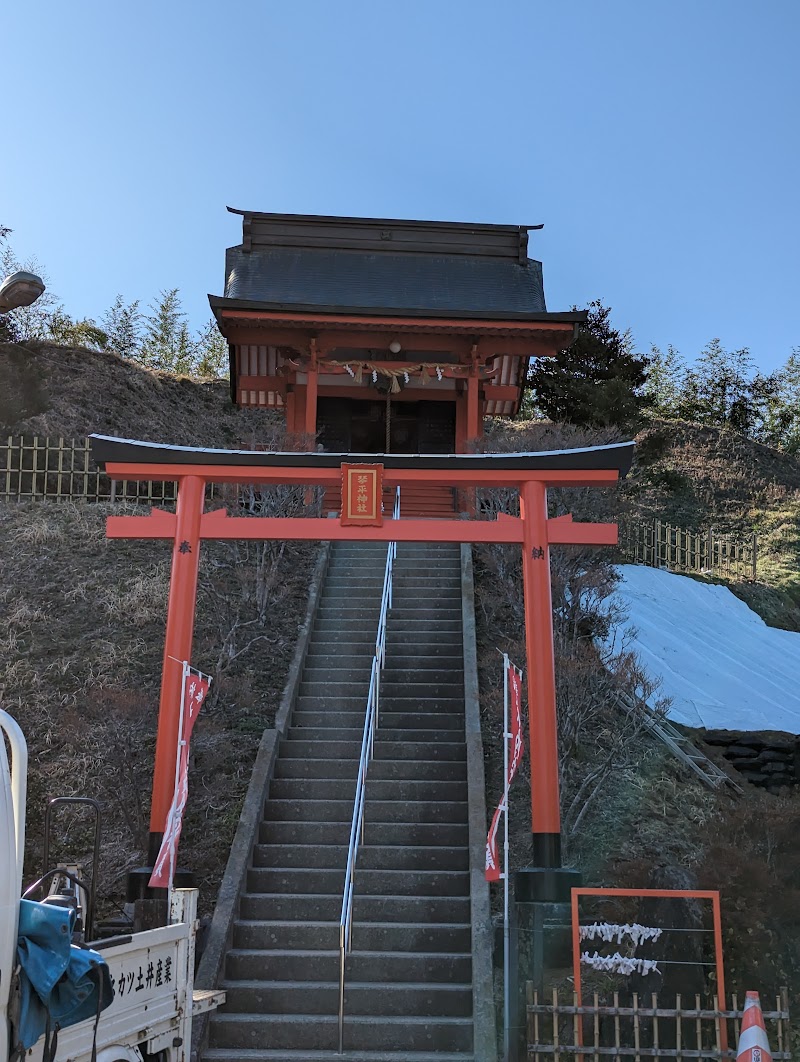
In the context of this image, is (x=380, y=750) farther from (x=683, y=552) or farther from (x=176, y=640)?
(x=683, y=552)

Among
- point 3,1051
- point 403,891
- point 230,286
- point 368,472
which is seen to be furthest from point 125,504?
point 3,1051

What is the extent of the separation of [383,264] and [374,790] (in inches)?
530

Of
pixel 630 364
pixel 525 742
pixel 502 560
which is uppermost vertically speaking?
pixel 630 364

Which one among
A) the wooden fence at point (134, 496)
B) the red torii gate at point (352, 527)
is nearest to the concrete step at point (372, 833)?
the red torii gate at point (352, 527)

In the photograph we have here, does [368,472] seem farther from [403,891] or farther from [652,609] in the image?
[652,609]

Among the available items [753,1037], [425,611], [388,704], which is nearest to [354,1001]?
[753,1037]

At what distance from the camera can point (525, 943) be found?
29.2 ft

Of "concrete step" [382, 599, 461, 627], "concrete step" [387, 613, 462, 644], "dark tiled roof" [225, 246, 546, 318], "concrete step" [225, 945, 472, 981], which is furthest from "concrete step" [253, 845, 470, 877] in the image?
"dark tiled roof" [225, 246, 546, 318]

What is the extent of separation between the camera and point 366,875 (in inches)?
410

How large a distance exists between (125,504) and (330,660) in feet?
20.1

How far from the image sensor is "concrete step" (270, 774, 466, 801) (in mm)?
11562

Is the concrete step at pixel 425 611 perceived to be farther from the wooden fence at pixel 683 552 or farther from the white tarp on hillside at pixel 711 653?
the wooden fence at pixel 683 552

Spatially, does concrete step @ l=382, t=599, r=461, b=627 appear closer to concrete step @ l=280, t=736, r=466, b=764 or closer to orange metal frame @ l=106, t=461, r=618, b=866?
concrete step @ l=280, t=736, r=466, b=764

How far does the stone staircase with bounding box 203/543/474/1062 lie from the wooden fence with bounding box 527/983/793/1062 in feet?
3.67
